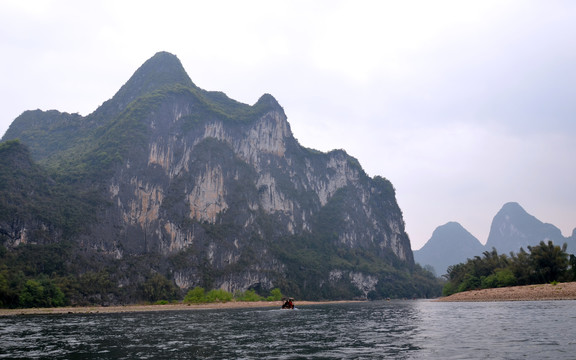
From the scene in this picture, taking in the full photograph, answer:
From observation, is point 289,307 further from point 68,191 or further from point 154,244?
point 68,191

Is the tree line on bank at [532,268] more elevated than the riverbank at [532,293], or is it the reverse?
the tree line on bank at [532,268]

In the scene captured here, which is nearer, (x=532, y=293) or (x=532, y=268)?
(x=532, y=293)

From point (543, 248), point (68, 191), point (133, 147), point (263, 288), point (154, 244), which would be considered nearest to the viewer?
point (543, 248)

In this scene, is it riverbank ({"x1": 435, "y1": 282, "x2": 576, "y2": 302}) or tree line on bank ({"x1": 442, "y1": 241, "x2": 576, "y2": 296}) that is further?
tree line on bank ({"x1": 442, "y1": 241, "x2": 576, "y2": 296})

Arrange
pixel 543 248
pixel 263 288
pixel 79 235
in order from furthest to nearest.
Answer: pixel 263 288, pixel 79 235, pixel 543 248

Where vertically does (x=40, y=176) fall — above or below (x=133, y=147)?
below

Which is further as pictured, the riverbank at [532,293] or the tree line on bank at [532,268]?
the tree line on bank at [532,268]

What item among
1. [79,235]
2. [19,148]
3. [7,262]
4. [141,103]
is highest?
[141,103]

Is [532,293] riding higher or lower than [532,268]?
lower

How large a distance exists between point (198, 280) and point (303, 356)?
156 m

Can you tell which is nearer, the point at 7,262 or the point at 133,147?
the point at 7,262

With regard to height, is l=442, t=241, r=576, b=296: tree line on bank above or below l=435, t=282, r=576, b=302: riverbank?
above

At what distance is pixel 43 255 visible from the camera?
125562mm

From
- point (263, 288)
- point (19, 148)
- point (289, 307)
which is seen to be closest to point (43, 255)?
point (19, 148)
